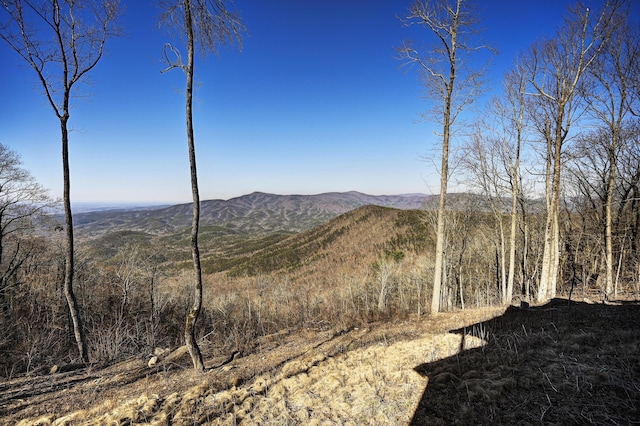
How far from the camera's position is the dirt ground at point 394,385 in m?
3.75

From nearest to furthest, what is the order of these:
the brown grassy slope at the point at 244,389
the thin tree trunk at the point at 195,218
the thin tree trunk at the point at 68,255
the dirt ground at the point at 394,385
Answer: the dirt ground at the point at 394,385 < the brown grassy slope at the point at 244,389 < the thin tree trunk at the point at 195,218 < the thin tree trunk at the point at 68,255

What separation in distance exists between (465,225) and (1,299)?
27.2 meters

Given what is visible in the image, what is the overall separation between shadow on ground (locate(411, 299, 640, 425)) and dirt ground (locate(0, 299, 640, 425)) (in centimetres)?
Result: 2

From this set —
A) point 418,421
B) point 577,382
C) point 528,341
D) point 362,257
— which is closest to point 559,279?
point 528,341

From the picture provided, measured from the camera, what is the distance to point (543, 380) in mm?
4129

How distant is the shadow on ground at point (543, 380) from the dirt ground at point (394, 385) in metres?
0.02

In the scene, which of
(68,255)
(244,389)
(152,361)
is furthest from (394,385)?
(68,255)

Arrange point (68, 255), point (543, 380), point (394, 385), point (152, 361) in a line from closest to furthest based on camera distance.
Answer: point (543, 380), point (394, 385), point (152, 361), point (68, 255)

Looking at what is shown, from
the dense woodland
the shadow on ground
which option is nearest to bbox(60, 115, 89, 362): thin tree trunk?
the dense woodland

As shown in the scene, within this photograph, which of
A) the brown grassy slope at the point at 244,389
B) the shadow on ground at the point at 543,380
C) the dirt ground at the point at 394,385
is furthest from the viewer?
the brown grassy slope at the point at 244,389

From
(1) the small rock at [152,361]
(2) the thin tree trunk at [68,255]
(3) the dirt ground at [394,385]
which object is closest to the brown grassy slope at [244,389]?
(3) the dirt ground at [394,385]

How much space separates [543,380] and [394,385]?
2136 millimetres

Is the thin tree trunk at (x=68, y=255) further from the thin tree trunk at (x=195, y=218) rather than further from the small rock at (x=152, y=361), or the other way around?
the thin tree trunk at (x=195, y=218)

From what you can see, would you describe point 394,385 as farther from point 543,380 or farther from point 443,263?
point 443,263
